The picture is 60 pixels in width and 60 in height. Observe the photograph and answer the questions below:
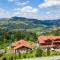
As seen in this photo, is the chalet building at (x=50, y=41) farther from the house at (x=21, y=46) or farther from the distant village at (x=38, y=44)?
the house at (x=21, y=46)

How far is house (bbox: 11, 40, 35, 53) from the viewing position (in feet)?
8.59

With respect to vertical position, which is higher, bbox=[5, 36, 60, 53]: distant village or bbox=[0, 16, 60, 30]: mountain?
bbox=[0, 16, 60, 30]: mountain

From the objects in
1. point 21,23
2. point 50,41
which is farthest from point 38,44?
point 21,23

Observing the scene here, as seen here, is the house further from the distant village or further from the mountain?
the mountain

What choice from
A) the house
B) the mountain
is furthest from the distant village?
the mountain

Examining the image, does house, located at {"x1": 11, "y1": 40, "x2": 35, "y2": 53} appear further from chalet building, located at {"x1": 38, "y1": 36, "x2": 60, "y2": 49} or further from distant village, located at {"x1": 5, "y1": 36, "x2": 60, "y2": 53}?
chalet building, located at {"x1": 38, "y1": 36, "x2": 60, "y2": 49}

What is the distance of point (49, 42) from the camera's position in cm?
270

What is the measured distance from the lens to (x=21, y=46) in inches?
103

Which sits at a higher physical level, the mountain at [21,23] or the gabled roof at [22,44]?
the mountain at [21,23]

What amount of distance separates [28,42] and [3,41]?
294 millimetres

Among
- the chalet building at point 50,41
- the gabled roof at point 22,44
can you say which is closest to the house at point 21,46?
the gabled roof at point 22,44

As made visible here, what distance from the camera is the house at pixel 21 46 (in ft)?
8.59

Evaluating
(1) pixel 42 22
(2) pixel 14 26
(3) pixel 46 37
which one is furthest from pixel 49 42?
(2) pixel 14 26

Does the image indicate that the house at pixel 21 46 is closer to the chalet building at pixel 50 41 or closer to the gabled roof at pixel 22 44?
the gabled roof at pixel 22 44
